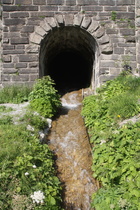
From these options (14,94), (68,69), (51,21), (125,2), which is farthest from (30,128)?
(68,69)

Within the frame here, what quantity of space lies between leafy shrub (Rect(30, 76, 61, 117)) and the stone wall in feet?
3.95

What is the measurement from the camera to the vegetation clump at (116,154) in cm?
292

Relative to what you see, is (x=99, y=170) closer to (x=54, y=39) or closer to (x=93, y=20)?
(x=93, y=20)

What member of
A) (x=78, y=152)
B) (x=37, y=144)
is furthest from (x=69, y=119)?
(x=37, y=144)

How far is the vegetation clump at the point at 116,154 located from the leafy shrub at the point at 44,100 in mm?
1144

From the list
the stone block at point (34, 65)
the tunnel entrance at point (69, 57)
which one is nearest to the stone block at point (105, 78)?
the tunnel entrance at point (69, 57)

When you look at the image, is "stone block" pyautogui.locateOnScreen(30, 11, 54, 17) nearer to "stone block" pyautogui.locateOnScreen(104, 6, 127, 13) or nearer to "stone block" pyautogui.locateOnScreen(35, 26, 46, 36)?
"stone block" pyautogui.locateOnScreen(35, 26, 46, 36)

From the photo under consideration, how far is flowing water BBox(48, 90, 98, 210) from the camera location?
3643mm

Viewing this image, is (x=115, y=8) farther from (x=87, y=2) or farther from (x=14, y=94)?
(x=14, y=94)

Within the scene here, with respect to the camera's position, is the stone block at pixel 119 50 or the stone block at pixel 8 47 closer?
the stone block at pixel 8 47

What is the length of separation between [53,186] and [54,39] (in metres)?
6.91

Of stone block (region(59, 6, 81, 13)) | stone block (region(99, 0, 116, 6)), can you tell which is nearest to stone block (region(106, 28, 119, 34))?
stone block (region(99, 0, 116, 6))

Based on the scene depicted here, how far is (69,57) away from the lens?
12.9 m

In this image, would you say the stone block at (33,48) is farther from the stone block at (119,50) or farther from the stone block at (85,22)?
the stone block at (119,50)
